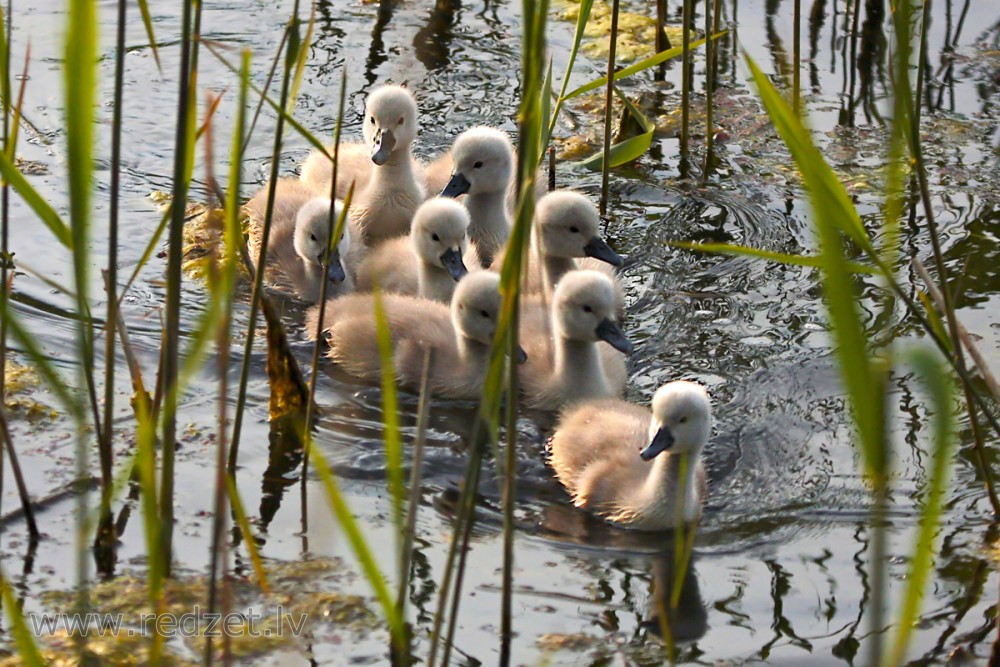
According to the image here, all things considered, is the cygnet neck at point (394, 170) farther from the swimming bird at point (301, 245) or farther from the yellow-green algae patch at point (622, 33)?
the yellow-green algae patch at point (622, 33)

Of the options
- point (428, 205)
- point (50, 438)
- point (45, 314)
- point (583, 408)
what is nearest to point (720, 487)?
point (583, 408)

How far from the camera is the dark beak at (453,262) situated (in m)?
4.41

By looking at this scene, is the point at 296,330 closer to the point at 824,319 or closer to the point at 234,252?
the point at 824,319

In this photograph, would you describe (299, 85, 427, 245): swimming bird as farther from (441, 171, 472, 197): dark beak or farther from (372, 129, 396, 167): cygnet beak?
(441, 171, 472, 197): dark beak

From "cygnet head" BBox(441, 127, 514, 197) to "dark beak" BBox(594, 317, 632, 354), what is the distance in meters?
1.03

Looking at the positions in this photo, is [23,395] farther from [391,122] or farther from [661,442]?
[661,442]

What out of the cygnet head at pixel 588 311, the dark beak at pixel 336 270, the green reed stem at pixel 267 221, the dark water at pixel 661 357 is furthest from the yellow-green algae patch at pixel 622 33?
the green reed stem at pixel 267 221

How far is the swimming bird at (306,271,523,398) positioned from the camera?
4043 mm

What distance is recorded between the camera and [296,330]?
4.58 m

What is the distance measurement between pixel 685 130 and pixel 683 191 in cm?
24

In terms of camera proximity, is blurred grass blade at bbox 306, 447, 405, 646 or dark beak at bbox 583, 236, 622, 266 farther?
dark beak at bbox 583, 236, 622, 266

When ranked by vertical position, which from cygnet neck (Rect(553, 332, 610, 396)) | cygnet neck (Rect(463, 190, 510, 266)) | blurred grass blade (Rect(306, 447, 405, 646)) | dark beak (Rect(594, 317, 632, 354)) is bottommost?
cygnet neck (Rect(553, 332, 610, 396))

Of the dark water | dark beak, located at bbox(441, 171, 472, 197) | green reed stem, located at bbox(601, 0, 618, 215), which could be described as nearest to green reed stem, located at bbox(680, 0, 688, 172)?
the dark water

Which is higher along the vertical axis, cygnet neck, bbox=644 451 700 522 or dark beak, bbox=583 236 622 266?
dark beak, bbox=583 236 622 266
